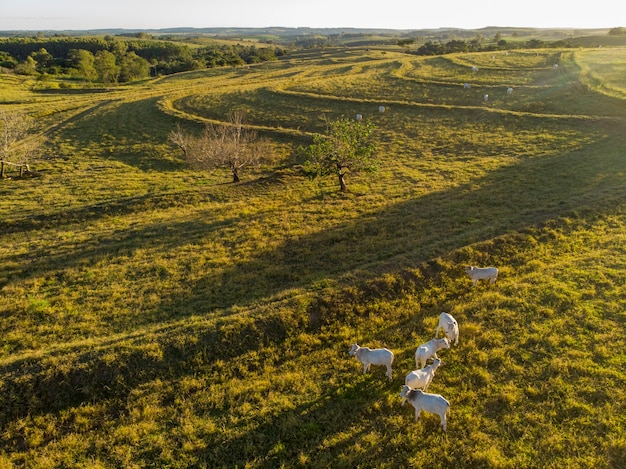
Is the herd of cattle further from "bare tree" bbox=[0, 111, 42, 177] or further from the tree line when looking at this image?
the tree line

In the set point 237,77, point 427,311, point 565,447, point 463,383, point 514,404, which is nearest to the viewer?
point 565,447

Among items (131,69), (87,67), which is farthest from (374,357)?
(131,69)

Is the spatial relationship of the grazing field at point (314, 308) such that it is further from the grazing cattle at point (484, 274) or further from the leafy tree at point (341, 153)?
the leafy tree at point (341, 153)

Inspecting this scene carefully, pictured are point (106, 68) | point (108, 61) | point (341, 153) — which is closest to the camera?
point (341, 153)

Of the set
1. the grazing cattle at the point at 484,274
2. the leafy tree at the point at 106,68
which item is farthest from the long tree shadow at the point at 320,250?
the leafy tree at the point at 106,68

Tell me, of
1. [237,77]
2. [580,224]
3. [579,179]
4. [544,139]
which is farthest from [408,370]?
[237,77]

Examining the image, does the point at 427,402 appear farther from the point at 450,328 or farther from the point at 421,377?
the point at 450,328

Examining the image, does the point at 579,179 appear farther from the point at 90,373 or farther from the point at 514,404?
the point at 90,373
